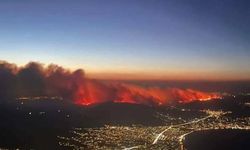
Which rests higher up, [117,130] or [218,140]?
[117,130]

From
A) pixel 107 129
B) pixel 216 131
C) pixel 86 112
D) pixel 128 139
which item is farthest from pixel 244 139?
pixel 86 112

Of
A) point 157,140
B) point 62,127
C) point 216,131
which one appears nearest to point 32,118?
point 62,127

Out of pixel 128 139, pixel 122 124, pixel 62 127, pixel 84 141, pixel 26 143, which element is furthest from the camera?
pixel 122 124

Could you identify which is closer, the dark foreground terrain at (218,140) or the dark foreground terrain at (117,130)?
the dark foreground terrain at (117,130)

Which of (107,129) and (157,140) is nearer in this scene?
(157,140)

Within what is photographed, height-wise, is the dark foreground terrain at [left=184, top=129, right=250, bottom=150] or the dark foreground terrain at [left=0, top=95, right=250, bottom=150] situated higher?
the dark foreground terrain at [left=0, top=95, right=250, bottom=150]

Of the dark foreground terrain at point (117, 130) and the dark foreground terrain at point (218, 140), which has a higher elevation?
the dark foreground terrain at point (117, 130)

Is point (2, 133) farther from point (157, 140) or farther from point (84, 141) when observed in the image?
point (157, 140)

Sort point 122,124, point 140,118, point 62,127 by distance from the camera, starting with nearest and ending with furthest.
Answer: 1. point 62,127
2. point 122,124
3. point 140,118

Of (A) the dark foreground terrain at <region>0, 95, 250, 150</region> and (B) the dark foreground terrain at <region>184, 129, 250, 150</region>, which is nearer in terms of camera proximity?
(A) the dark foreground terrain at <region>0, 95, 250, 150</region>

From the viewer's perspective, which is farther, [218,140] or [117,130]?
[117,130]
